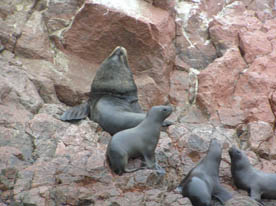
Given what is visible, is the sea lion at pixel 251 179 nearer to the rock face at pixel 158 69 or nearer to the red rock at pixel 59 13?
the rock face at pixel 158 69

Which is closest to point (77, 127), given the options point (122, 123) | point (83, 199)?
point (122, 123)

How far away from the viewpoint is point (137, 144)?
19.7 ft

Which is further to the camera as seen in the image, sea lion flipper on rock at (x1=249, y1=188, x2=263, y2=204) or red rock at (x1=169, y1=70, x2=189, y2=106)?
red rock at (x1=169, y1=70, x2=189, y2=106)

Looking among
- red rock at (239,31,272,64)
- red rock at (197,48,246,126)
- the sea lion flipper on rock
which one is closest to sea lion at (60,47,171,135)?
red rock at (197,48,246,126)

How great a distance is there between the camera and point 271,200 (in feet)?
20.1

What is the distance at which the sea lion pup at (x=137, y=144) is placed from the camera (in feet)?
18.9

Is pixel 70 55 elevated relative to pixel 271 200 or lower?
lower

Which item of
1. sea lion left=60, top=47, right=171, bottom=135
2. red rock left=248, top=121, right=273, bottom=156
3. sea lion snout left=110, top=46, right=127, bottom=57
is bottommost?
sea lion left=60, top=47, right=171, bottom=135

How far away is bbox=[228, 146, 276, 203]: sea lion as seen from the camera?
611 centimetres

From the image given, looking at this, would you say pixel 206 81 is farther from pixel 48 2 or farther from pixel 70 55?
pixel 48 2

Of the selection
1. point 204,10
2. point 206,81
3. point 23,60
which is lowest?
point 23,60

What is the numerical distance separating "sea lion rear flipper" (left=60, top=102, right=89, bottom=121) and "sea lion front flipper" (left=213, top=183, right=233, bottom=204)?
280 cm

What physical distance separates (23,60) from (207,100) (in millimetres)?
3486

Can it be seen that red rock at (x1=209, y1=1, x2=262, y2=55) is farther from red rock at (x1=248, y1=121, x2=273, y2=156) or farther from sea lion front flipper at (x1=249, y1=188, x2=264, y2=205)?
sea lion front flipper at (x1=249, y1=188, x2=264, y2=205)
